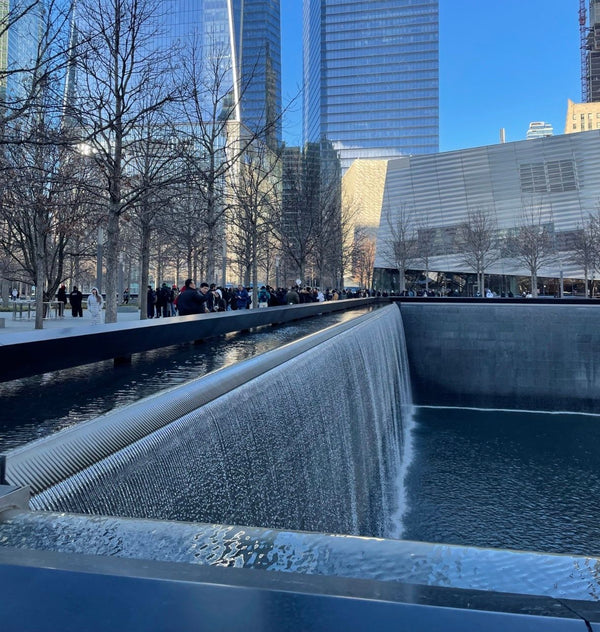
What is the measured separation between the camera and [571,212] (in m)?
47.1

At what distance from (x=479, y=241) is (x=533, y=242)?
3876mm

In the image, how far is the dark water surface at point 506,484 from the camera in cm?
645

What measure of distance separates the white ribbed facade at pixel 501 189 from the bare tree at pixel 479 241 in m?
1.06

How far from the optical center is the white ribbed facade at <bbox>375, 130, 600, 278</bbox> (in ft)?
155

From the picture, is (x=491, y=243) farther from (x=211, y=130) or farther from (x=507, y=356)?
(x=507, y=356)

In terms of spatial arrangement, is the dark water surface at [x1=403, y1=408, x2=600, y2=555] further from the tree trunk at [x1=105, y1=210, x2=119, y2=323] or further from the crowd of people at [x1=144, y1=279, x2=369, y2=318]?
the tree trunk at [x1=105, y1=210, x2=119, y2=323]

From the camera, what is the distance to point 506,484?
8.23m

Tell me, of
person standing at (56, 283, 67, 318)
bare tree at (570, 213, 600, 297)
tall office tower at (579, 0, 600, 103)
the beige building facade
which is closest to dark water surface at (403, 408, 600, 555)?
person standing at (56, 283, 67, 318)

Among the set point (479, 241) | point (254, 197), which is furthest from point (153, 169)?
point (479, 241)

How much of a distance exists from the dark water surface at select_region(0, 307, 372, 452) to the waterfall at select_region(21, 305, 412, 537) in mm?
386

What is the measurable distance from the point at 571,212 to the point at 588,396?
37675mm

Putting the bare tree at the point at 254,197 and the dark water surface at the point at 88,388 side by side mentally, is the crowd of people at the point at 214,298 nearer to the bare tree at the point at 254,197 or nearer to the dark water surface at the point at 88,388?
the bare tree at the point at 254,197

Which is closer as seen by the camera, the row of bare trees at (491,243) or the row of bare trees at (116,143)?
the row of bare trees at (116,143)

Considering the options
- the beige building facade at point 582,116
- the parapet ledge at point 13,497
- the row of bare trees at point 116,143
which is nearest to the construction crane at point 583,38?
the beige building facade at point 582,116
